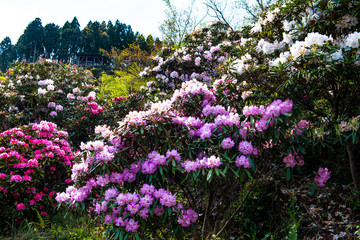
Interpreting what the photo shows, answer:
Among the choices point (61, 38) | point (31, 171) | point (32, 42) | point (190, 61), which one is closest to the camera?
point (31, 171)

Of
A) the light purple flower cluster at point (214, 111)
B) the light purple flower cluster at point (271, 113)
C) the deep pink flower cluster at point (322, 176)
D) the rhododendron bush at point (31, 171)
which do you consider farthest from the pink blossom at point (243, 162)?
the rhododendron bush at point (31, 171)

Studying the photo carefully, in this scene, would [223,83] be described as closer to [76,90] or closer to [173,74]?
[173,74]

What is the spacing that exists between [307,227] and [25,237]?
3.21m

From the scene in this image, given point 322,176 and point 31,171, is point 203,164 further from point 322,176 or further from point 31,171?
point 31,171

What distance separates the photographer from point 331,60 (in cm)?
186

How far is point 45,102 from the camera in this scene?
225 inches

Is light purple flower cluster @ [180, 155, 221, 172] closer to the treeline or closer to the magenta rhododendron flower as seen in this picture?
the magenta rhododendron flower

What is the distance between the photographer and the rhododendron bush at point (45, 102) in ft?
18.1

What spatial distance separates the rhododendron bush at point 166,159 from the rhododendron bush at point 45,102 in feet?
10.2

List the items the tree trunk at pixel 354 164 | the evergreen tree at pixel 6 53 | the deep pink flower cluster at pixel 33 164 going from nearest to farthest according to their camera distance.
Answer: the tree trunk at pixel 354 164 < the deep pink flower cluster at pixel 33 164 < the evergreen tree at pixel 6 53

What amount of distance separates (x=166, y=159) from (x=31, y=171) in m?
2.41

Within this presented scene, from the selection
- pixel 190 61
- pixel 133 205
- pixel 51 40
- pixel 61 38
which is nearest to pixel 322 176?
pixel 133 205

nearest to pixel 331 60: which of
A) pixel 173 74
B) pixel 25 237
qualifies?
pixel 25 237

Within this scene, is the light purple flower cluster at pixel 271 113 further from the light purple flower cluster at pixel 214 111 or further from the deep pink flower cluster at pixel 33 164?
the deep pink flower cluster at pixel 33 164
